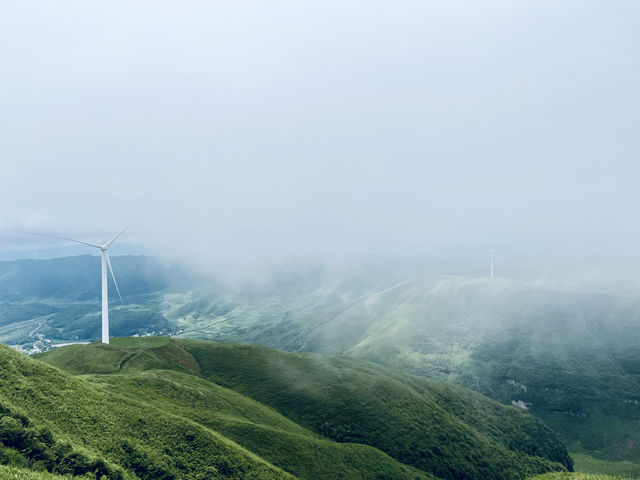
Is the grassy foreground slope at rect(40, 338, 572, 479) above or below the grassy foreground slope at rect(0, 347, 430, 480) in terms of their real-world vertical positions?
below

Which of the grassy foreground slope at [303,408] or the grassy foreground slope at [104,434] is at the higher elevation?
the grassy foreground slope at [104,434]

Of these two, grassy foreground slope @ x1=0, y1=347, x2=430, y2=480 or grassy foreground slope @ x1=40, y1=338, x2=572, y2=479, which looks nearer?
grassy foreground slope @ x1=0, y1=347, x2=430, y2=480

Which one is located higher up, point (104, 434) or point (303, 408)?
point (104, 434)

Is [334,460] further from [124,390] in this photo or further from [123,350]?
[123,350]

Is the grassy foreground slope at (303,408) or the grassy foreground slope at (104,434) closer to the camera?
the grassy foreground slope at (104,434)

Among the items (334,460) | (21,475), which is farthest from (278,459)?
(21,475)

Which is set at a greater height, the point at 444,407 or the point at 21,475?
the point at 21,475

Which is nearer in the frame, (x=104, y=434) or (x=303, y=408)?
(x=104, y=434)

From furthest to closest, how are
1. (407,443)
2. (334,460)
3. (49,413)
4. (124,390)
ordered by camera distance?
(407,443) → (334,460) → (124,390) → (49,413)
